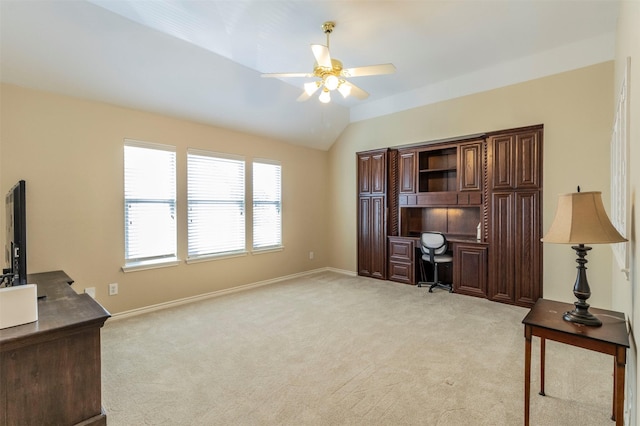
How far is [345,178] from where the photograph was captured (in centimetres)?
623

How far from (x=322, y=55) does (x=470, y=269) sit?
144 inches

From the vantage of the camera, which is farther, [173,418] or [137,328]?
[137,328]

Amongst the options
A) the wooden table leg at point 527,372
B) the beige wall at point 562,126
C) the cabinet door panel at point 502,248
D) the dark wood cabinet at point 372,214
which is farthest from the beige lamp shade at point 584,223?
the dark wood cabinet at point 372,214

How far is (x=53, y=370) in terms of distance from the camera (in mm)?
1457

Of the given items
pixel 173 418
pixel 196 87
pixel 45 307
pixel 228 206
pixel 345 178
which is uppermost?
pixel 196 87

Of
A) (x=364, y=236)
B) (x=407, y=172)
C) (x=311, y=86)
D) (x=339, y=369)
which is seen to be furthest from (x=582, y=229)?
(x=364, y=236)

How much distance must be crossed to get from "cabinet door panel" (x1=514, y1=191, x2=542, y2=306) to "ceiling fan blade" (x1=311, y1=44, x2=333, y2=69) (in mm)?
3124

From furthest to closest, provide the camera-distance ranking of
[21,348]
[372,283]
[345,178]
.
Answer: [345,178] → [372,283] → [21,348]

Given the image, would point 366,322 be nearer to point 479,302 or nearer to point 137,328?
point 479,302

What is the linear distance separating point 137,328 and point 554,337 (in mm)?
3767

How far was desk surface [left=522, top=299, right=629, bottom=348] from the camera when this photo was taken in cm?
154

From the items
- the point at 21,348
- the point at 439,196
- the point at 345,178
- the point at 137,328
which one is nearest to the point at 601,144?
the point at 439,196

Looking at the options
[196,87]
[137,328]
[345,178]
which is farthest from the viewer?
[345,178]

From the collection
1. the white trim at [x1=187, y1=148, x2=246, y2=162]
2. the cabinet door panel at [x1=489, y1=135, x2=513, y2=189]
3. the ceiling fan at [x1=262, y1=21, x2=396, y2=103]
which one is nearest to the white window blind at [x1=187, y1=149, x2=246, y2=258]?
the white trim at [x1=187, y1=148, x2=246, y2=162]
